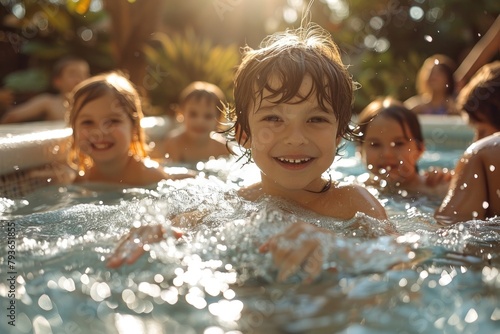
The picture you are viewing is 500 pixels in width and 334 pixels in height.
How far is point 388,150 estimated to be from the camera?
394 centimetres

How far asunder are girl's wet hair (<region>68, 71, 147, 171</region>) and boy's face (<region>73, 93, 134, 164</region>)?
0.03 meters

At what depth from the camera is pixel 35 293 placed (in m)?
1.83

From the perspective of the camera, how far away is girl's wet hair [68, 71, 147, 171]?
13.4 feet

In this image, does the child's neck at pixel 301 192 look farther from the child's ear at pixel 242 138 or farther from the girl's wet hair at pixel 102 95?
the girl's wet hair at pixel 102 95

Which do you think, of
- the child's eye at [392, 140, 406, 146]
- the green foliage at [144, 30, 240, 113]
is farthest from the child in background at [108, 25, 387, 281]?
the green foliage at [144, 30, 240, 113]

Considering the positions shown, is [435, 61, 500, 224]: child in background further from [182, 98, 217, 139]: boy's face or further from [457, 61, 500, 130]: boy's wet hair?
[182, 98, 217, 139]: boy's face

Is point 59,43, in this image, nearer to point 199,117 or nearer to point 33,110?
point 33,110

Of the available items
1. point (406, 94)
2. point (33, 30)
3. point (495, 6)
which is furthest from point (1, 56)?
point (495, 6)

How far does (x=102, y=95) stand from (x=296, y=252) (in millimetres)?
2595

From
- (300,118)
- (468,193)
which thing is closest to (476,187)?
(468,193)

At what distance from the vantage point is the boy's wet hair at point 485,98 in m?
3.51

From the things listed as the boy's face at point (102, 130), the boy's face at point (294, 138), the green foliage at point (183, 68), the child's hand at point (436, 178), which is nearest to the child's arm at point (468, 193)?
the boy's face at point (294, 138)

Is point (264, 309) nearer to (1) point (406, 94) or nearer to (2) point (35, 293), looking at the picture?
(2) point (35, 293)

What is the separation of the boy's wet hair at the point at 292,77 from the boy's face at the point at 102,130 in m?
1.51
